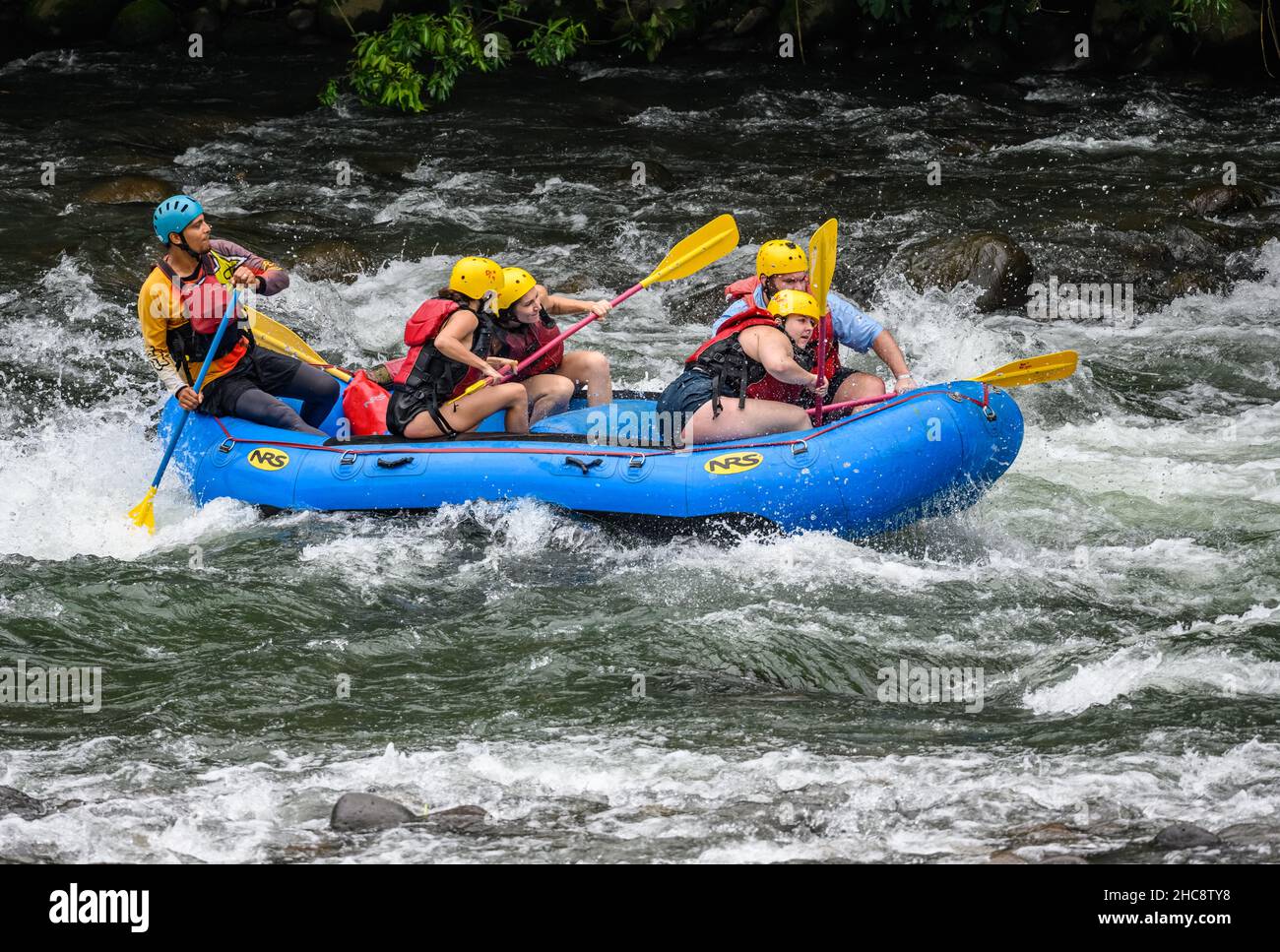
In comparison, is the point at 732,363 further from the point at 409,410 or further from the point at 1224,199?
the point at 1224,199

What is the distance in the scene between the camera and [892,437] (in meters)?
6.91

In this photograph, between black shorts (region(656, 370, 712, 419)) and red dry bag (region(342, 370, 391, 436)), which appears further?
red dry bag (region(342, 370, 391, 436))

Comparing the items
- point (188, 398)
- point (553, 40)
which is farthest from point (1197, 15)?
point (188, 398)

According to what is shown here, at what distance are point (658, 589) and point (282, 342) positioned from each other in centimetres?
281

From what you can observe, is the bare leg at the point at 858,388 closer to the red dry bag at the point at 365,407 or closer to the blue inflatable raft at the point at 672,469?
the blue inflatable raft at the point at 672,469

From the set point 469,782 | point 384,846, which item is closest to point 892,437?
point 469,782

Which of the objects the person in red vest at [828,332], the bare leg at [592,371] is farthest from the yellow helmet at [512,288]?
the person in red vest at [828,332]

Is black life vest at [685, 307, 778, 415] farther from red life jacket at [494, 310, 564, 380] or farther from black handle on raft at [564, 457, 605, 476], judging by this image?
red life jacket at [494, 310, 564, 380]

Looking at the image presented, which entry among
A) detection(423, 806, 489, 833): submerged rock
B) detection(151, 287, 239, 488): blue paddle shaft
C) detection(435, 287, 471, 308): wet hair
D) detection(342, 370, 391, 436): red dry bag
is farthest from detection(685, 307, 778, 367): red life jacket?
detection(423, 806, 489, 833): submerged rock

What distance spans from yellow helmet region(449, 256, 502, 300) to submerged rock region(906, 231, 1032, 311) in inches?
169

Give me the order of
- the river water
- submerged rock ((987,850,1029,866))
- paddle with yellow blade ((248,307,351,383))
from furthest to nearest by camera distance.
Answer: paddle with yellow blade ((248,307,351,383)), the river water, submerged rock ((987,850,1029,866))

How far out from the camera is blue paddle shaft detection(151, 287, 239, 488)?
7.49 metres

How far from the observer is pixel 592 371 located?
7.90 meters

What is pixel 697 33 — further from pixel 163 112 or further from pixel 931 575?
pixel 931 575
